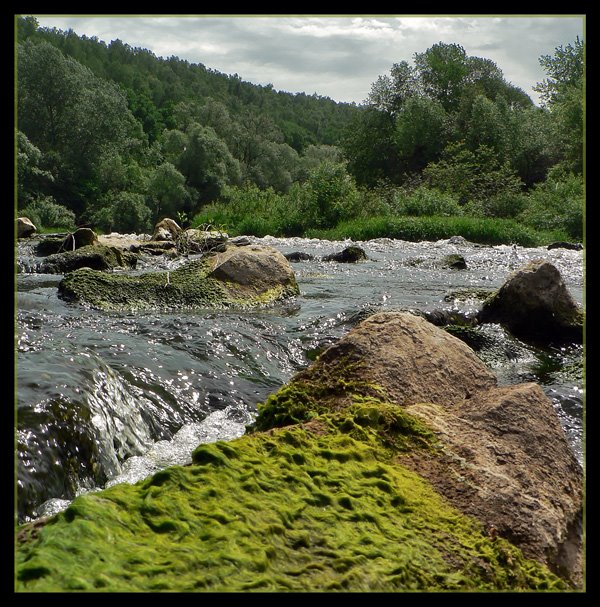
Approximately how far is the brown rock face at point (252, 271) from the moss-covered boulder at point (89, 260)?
4.68 metres

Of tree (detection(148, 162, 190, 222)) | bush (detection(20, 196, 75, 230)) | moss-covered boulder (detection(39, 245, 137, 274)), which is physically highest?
tree (detection(148, 162, 190, 222))

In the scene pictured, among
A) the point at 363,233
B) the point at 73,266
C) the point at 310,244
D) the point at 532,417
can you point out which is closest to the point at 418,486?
the point at 532,417

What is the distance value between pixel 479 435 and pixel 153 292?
6.64 meters

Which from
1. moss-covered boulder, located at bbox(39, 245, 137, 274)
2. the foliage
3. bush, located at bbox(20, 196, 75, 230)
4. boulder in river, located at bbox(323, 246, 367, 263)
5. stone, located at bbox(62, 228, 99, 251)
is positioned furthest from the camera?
bush, located at bbox(20, 196, 75, 230)

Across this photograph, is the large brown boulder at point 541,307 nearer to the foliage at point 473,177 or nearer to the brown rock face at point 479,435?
the brown rock face at point 479,435

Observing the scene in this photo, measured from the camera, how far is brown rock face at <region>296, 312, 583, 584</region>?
274cm

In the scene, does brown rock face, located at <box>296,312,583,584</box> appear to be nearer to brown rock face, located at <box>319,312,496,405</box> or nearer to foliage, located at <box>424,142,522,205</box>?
brown rock face, located at <box>319,312,496,405</box>

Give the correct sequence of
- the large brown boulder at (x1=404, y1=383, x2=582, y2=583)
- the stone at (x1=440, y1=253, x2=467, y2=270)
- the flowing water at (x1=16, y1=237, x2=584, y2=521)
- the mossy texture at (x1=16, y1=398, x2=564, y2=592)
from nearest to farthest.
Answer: the mossy texture at (x1=16, y1=398, x2=564, y2=592) → the large brown boulder at (x1=404, y1=383, x2=582, y2=583) → the flowing water at (x1=16, y1=237, x2=584, y2=521) → the stone at (x1=440, y1=253, x2=467, y2=270)

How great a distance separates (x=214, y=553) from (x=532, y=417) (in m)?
2.08

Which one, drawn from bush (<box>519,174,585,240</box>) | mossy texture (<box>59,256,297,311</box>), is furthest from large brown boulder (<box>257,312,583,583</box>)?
bush (<box>519,174,585,240</box>)

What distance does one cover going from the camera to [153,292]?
30.5ft

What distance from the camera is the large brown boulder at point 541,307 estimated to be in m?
8.60

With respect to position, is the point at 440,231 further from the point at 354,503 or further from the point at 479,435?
the point at 354,503

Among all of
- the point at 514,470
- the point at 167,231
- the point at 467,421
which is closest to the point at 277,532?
the point at 514,470
